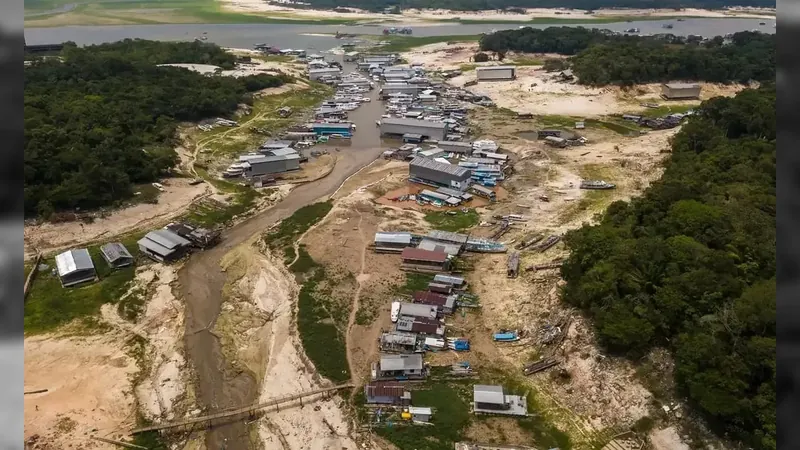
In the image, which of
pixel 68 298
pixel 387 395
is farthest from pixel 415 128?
pixel 387 395

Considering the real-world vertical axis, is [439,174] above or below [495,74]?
Result: below

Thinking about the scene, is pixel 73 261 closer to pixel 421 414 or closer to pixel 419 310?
pixel 419 310

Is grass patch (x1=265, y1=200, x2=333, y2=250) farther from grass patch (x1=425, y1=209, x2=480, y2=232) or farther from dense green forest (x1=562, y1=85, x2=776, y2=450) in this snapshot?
dense green forest (x1=562, y1=85, x2=776, y2=450)

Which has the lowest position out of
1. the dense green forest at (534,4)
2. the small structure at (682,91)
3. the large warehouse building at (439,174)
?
the large warehouse building at (439,174)

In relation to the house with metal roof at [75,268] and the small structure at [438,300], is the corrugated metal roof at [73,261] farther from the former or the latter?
the small structure at [438,300]

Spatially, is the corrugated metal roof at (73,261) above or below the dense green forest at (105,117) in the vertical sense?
below


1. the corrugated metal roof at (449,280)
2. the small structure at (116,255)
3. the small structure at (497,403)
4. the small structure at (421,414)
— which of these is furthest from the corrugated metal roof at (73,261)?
the small structure at (497,403)
